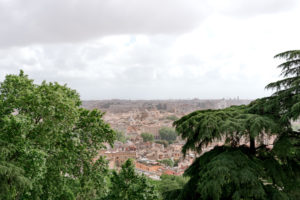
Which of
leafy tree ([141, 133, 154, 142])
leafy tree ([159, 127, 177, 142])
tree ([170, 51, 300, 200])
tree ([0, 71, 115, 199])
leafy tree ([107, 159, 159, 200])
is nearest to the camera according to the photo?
tree ([170, 51, 300, 200])

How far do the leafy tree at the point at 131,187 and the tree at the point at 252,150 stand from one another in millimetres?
1163

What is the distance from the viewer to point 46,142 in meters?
6.29

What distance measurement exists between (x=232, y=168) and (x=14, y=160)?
4.81 m

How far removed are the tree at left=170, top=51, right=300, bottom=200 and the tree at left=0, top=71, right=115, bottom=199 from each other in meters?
3.16

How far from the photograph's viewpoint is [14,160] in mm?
5887

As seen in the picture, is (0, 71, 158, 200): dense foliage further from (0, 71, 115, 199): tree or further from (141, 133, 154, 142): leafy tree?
(141, 133, 154, 142): leafy tree

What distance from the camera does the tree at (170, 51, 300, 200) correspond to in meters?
4.23

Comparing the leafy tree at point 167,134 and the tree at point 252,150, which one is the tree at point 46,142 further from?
the leafy tree at point 167,134

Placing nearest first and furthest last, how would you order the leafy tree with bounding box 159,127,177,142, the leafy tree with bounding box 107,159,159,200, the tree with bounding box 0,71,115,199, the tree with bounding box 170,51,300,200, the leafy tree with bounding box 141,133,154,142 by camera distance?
the tree with bounding box 170,51,300,200, the tree with bounding box 0,71,115,199, the leafy tree with bounding box 107,159,159,200, the leafy tree with bounding box 141,133,154,142, the leafy tree with bounding box 159,127,177,142

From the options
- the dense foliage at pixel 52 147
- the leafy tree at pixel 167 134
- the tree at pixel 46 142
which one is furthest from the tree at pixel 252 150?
the leafy tree at pixel 167 134

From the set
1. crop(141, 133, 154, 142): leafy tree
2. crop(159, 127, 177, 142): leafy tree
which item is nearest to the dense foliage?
crop(141, 133, 154, 142): leafy tree

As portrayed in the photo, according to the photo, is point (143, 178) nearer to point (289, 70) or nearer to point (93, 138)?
point (93, 138)

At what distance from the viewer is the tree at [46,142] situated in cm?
557

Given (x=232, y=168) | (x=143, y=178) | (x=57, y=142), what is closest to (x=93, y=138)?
(x=57, y=142)
